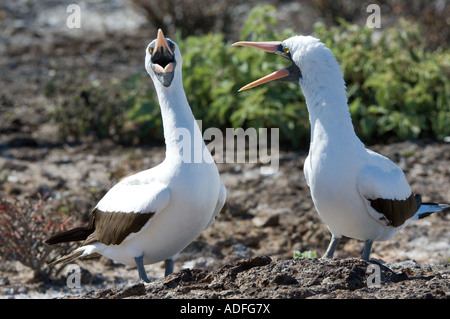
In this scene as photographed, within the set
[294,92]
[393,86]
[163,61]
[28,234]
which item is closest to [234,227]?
[28,234]

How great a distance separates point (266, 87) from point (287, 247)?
278 cm

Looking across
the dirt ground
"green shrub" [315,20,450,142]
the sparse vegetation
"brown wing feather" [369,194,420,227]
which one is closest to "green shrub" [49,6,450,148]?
"green shrub" [315,20,450,142]

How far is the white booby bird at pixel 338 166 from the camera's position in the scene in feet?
16.0

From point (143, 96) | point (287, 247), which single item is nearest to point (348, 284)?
point (287, 247)

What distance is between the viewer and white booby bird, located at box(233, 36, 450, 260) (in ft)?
16.0

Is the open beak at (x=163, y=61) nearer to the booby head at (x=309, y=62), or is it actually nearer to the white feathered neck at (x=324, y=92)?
the booby head at (x=309, y=62)

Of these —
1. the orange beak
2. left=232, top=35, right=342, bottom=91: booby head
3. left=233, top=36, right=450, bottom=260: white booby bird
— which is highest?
the orange beak

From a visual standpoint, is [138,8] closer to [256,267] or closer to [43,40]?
[43,40]

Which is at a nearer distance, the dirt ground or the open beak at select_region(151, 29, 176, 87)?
the dirt ground

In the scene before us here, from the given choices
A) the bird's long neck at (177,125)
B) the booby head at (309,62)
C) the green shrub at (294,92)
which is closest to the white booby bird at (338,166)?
the booby head at (309,62)

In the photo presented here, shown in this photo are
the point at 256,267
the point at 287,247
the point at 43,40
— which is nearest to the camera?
the point at 256,267

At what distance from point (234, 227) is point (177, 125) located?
101 inches

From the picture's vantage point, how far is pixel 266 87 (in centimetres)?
934

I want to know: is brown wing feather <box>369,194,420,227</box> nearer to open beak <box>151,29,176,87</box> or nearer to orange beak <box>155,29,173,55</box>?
open beak <box>151,29,176,87</box>
